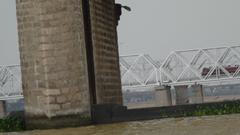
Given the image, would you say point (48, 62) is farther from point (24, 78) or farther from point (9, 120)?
point (9, 120)

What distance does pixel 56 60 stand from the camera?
14.0 m

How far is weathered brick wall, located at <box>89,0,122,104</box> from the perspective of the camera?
16.0 m

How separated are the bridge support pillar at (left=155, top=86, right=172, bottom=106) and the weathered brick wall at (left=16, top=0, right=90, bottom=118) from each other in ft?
128

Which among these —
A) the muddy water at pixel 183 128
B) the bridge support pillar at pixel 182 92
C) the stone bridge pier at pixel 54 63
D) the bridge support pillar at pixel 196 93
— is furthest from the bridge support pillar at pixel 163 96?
the muddy water at pixel 183 128

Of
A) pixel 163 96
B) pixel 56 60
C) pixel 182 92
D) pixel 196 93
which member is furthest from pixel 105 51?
pixel 182 92

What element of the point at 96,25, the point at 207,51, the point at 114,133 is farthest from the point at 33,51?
the point at 207,51

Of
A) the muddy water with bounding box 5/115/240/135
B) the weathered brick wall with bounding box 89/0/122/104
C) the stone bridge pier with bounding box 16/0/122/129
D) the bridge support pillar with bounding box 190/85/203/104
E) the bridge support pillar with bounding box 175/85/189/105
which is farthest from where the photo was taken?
the bridge support pillar with bounding box 175/85/189/105

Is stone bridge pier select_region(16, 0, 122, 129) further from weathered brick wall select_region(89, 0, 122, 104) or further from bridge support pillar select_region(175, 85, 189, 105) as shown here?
bridge support pillar select_region(175, 85, 189, 105)

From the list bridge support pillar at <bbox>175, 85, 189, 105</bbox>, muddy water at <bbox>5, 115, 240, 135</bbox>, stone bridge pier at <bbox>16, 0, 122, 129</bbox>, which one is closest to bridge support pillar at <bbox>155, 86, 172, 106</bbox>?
bridge support pillar at <bbox>175, 85, 189, 105</bbox>

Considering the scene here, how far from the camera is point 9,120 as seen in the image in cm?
1492

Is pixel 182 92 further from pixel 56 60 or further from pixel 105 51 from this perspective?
pixel 56 60

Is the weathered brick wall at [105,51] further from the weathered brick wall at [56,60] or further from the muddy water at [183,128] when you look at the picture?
the muddy water at [183,128]

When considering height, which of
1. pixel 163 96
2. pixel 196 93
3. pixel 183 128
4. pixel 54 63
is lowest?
pixel 163 96

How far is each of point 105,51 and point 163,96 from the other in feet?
130
